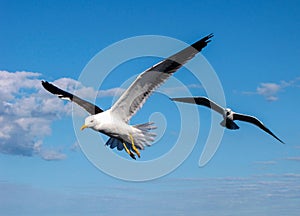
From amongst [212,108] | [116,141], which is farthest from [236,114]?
[116,141]

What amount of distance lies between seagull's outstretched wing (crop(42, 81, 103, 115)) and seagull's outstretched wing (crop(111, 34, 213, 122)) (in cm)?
185

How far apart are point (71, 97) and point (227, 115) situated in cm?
603

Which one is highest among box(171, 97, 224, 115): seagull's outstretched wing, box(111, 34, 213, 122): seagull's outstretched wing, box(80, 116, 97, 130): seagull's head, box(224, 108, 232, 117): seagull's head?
box(171, 97, 224, 115): seagull's outstretched wing

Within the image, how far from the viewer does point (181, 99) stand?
21.5 meters

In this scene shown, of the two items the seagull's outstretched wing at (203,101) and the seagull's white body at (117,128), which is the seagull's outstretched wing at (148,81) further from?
the seagull's outstretched wing at (203,101)

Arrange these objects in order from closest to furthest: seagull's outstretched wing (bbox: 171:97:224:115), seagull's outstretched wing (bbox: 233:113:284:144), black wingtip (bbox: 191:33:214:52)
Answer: black wingtip (bbox: 191:33:214:52)
seagull's outstretched wing (bbox: 171:97:224:115)
seagull's outstretched wing (bbox: 233:113:284:144)

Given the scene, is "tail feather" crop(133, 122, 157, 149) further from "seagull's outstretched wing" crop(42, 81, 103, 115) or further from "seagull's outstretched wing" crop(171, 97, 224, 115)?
"seagull's outstretched wing" crop(171, 97, 224, 115)

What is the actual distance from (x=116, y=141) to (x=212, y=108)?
→ 19.1 ft

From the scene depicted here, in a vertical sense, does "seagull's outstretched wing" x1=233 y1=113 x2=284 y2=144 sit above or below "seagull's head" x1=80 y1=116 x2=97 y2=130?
above

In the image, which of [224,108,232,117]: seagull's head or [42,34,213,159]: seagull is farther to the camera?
[224,108,232,117]: seagull's head

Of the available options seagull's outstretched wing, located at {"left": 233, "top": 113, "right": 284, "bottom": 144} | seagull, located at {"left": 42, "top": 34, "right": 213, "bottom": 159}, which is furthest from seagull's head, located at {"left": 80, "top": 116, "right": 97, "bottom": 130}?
seagull's outstretched wing, located at {"left": 233, "top": 113, "right": 284, "bottom": 144}

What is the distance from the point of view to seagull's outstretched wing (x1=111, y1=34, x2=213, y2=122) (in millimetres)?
14472

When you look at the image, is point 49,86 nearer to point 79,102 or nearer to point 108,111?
point 79,102

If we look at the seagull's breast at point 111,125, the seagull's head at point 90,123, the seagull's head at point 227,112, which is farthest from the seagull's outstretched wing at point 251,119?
the seagull's head at point 90,123
